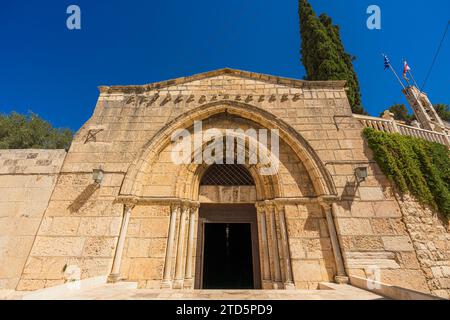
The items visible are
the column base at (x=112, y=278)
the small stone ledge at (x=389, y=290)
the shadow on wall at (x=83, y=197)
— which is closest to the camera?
the small stone ledge at (x=389, y=290)

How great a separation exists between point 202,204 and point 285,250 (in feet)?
7.95

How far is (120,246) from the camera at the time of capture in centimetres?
416

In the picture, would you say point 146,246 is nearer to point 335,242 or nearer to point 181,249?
point 181,249

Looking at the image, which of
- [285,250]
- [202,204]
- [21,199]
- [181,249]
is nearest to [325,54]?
[202,204]

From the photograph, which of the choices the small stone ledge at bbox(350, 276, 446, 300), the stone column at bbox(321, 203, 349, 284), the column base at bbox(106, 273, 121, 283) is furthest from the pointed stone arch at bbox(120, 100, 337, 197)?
the small stone ledge at bbox(350, 276, 446, 300)

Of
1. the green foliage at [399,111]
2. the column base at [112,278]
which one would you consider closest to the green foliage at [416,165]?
the column base at [112,278]

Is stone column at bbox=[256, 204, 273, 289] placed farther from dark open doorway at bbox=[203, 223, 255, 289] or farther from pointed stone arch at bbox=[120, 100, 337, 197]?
pointed stone arch at bbox=[120, 100, 337, 197]

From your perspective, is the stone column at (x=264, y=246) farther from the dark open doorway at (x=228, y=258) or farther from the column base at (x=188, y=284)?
the column base at (x=188, y=284)

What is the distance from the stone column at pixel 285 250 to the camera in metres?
4.06

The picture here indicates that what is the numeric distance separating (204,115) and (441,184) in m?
6.56

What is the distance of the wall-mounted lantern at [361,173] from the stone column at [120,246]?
5.53 m

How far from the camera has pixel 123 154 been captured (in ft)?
16.9

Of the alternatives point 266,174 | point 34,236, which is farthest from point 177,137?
point 34,236

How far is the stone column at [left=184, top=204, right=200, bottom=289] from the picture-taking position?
4353 mm
